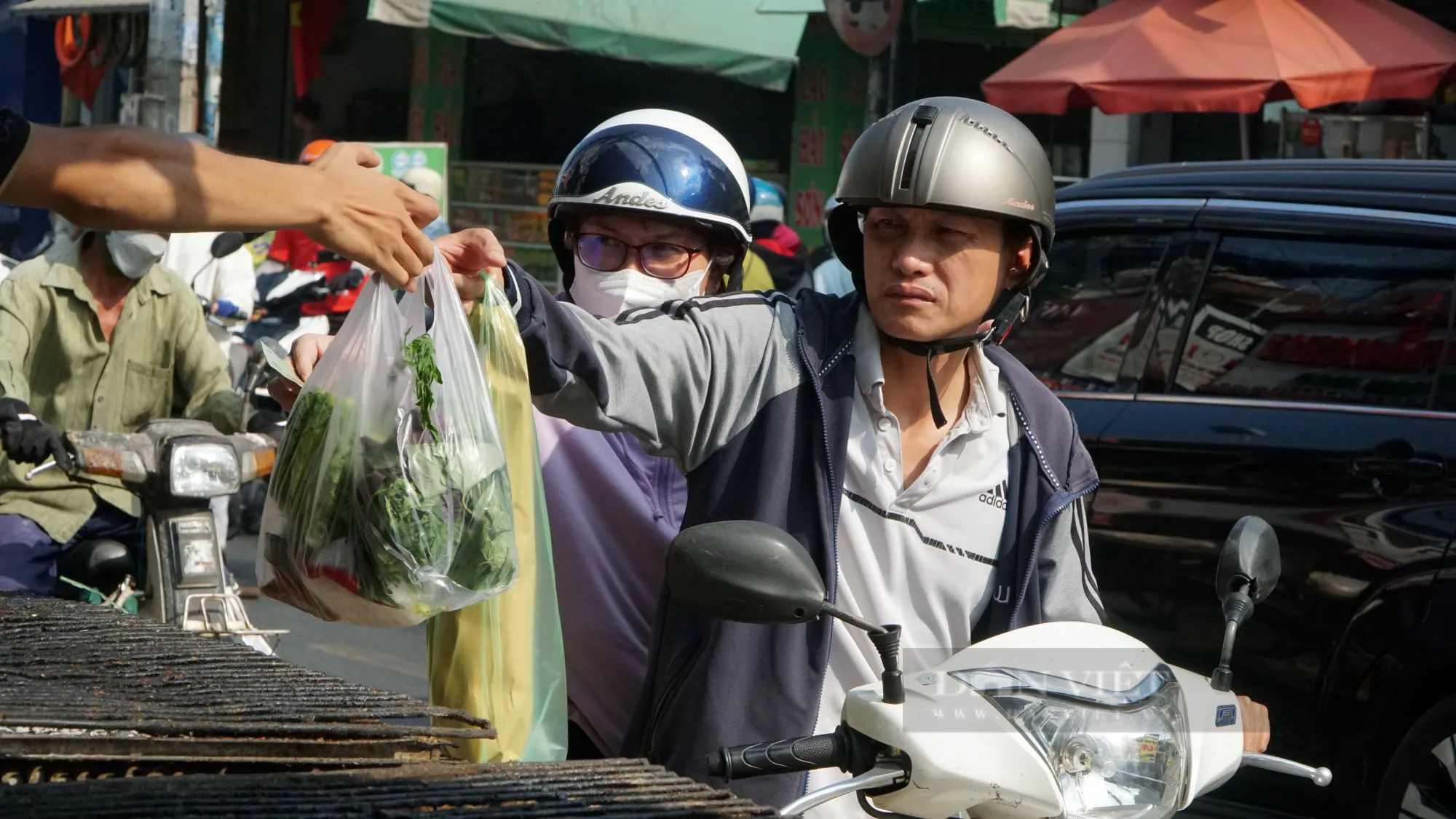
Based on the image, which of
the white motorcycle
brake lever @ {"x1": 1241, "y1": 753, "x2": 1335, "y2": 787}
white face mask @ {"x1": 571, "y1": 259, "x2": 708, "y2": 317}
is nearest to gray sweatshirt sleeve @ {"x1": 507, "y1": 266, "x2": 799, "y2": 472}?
the white motorcycle

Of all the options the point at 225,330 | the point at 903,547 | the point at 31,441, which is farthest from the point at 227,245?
the point at 903,547

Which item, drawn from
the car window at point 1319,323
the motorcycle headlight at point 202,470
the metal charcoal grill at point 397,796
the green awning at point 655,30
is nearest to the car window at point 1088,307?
the car window at point 1319,323

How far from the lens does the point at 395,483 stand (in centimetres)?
238

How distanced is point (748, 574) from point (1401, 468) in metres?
2.81

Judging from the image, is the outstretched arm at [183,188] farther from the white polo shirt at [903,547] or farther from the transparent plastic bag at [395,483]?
the white polo shirt at [903,547]

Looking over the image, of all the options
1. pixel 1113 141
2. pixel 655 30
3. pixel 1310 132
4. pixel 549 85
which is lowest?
pixel 1310 132

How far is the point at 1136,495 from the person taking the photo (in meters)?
4.79

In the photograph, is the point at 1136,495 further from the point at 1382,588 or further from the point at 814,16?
the point at 814,16

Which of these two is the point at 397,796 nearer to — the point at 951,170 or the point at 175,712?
the point at 175,712

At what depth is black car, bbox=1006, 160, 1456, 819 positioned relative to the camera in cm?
428

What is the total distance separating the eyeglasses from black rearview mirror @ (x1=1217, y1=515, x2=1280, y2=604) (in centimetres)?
142

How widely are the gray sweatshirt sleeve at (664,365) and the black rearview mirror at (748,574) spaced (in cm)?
56

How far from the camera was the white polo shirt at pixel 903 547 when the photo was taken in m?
2.54

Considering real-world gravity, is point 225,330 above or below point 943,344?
below
